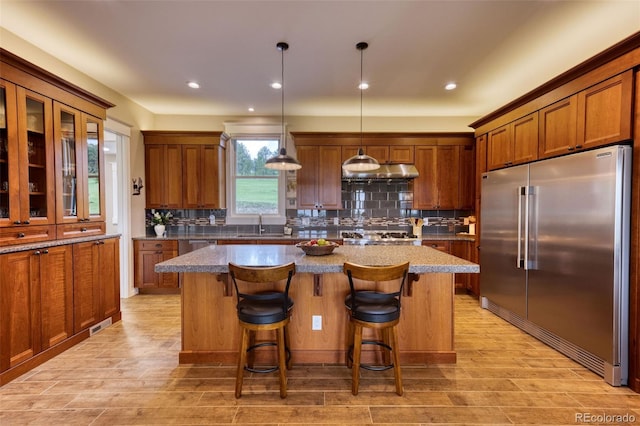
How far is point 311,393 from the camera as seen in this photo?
2.13 meters

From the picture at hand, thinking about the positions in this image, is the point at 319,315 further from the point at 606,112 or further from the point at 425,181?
the point at 425,181

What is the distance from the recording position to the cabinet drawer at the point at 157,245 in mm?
4469

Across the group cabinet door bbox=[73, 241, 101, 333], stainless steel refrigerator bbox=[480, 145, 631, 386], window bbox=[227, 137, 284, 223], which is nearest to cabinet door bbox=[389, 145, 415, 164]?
stainless steel refrigerator bbox=[480, 145, 631, 386]

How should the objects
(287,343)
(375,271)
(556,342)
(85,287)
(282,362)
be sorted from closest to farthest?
1. (375,271)
2. (282,362)
3. (287,343)
4. (556,342)
5. (85,287)

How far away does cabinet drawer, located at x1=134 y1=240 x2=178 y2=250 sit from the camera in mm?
4469

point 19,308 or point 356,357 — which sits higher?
point 19,308

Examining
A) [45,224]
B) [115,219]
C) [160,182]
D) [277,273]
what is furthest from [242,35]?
[115,219]

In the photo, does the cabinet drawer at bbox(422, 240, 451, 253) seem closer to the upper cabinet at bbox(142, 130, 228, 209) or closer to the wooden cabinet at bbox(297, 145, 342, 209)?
the wooden cabinet at bbox(297, 145, 342, 209)

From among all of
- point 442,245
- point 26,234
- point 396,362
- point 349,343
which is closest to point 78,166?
point 26,234

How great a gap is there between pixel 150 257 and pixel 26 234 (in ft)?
6.81

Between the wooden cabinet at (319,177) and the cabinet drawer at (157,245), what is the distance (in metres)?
2.01

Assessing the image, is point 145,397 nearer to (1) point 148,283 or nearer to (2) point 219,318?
(2) point 219,318

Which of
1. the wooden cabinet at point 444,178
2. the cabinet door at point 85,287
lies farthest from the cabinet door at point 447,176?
the cabinet door at point 85,287

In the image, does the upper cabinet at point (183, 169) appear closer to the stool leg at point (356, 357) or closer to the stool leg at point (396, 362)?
the stool leg at point (356, 357)
